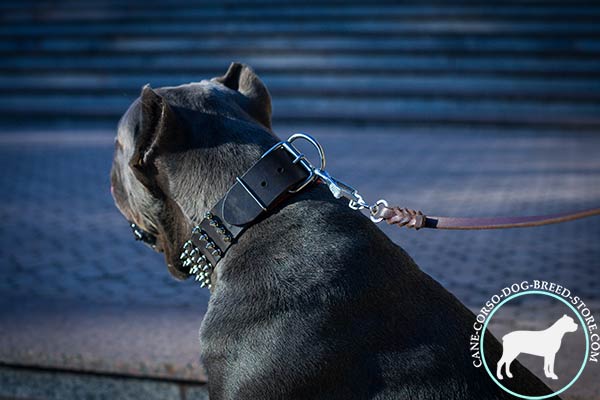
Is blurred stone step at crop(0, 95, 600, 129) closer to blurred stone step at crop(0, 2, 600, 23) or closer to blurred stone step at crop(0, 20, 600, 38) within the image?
blurred stone step at crop(0, 20, 600, 38)

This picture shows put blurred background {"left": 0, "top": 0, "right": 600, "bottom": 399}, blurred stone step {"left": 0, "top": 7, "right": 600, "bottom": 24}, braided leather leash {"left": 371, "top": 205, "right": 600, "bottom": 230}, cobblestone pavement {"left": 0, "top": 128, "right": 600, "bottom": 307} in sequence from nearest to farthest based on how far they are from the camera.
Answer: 1. braided leather leash {"left": 371, "top": 205, "right": 600, "bottom": 230}
2. blurred background {"left": 0, "top": 0, "right": 600, "bottom": 399}
3. cobblestone pavement {"left": 0, "top": 128, "right": 600, "bottom": 307}
4. blurred stone step {"left": 0, "top": 7, "right": 600, "bottom": 24}

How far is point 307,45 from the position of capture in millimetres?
13695

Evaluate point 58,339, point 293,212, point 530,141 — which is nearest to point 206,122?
point 293,212

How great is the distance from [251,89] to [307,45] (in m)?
11.2

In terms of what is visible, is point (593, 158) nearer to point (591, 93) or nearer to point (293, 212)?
point (591, 93)

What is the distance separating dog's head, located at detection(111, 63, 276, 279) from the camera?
2.34m

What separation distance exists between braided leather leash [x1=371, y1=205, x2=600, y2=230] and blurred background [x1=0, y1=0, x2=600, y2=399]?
1415 mm

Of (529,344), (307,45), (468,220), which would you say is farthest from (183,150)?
(307,45)

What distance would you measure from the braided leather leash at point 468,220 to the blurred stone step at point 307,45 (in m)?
11.2

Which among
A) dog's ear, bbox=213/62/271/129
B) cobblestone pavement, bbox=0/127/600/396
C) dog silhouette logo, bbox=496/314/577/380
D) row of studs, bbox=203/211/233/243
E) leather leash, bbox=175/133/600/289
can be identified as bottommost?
cobblestone pavement, bbox=0/127/600/396

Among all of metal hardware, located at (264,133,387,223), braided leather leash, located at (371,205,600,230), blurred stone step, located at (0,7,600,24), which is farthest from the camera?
blurred stone step, located at (0,7,600,24)

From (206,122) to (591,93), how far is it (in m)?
10.8

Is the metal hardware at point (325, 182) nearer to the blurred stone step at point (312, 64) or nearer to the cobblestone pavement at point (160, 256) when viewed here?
the cobblestone pavement at point (160, 256)

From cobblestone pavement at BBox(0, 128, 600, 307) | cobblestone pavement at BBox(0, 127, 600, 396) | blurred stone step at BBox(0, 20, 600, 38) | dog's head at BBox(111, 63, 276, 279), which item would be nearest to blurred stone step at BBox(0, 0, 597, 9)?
blurred stone step at BBox(0, 20, 600, 38)
